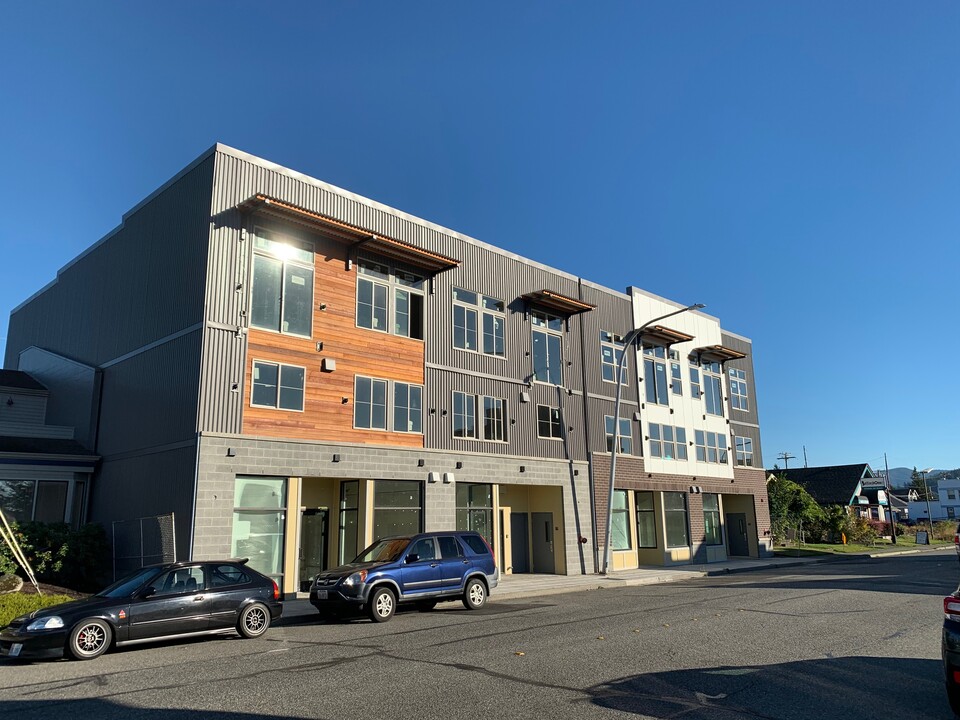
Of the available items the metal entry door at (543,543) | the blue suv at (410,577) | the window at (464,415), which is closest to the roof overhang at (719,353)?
the metal entry door at (543,543)

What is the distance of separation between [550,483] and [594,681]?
63.8ft

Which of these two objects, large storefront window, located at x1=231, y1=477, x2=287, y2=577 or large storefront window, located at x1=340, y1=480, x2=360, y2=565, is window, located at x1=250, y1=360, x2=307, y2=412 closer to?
large storefront window, located at x1=231, y1=477, x2=287, y2=577

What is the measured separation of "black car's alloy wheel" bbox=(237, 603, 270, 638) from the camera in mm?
12898

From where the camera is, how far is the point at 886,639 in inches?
441

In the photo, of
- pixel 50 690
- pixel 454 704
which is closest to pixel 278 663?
pixel 50 690

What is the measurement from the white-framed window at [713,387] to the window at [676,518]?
19.5 ft

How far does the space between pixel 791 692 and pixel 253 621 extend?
Answer: 9.30m

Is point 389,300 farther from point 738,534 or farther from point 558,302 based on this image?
point 738,534

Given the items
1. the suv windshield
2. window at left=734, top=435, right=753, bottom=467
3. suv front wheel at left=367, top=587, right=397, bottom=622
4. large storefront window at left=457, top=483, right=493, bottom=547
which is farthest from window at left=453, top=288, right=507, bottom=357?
window at left=734, top=435, right=753, bottom=467

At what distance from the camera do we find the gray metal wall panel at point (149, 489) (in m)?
17.7

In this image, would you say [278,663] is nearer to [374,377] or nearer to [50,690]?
[50,690]

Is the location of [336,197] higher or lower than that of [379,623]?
higher

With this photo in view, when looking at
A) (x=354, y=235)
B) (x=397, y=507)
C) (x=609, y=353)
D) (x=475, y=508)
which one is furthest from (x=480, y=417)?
(x=609, y=353)

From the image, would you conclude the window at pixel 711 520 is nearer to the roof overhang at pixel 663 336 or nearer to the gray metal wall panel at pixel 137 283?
the roof overhang at pixel 663 336
